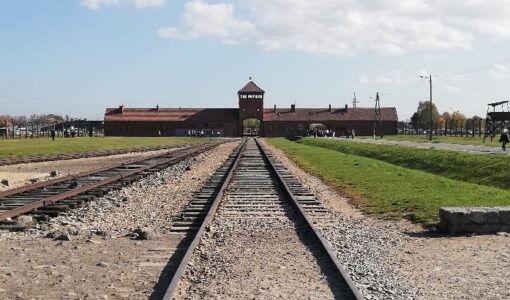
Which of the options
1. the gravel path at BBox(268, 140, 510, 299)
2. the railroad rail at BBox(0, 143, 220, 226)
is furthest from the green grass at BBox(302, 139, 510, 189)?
the railroad rail at BBox(0, 143, 220, 226)

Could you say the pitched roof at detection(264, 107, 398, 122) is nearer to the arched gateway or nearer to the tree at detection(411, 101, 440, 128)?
the arched gateway

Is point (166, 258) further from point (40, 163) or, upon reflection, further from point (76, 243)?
point (40, 163)

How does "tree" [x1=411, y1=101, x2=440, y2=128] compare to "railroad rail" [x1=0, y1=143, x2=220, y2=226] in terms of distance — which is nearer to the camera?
"railroad rail" [x1=0, y1=143, x2=220, y2=226]

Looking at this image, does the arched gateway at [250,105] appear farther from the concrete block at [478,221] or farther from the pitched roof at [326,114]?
the concrete block at [478,221]

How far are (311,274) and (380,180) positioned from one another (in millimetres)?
13871

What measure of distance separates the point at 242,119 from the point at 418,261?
121 metres

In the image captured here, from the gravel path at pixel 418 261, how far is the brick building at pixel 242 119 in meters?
116

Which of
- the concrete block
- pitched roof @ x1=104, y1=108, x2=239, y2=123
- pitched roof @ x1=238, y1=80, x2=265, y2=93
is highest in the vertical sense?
pitched roof @ x1=238, y1=80, x2=265, y2=93

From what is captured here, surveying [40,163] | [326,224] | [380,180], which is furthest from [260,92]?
[326,224]

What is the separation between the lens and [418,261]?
812cm

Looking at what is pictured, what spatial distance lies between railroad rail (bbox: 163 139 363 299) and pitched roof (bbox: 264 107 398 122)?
110224 millimetres

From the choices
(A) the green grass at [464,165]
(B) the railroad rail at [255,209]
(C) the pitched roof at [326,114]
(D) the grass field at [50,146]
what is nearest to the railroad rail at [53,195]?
(B) the railroad rail at [255,209]

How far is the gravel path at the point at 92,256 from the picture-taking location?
266 inches

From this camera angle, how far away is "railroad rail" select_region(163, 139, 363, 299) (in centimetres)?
697
